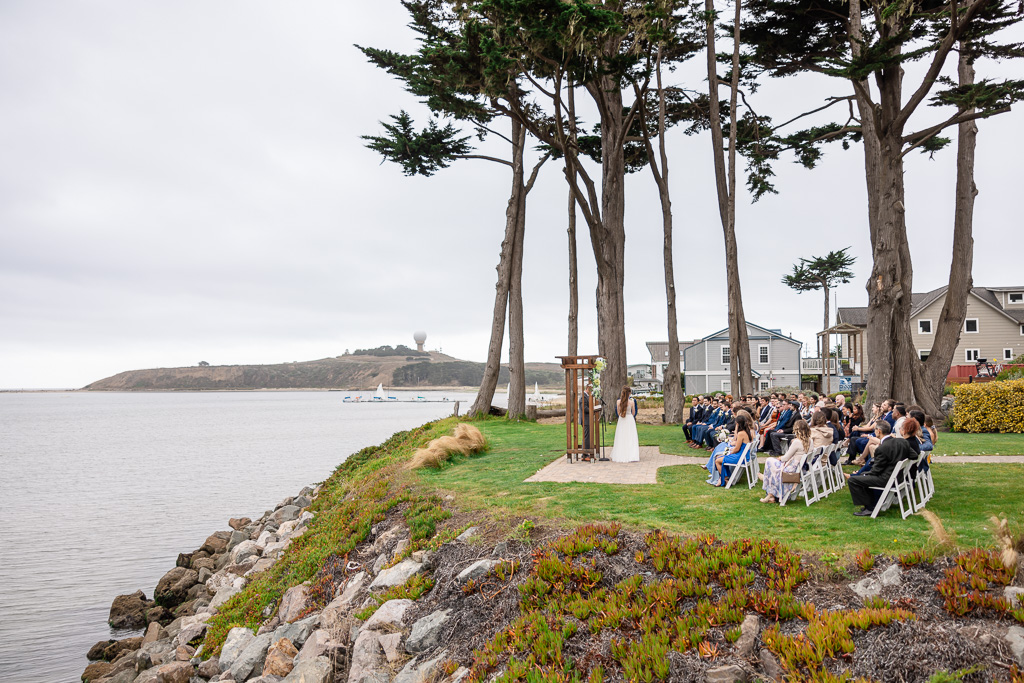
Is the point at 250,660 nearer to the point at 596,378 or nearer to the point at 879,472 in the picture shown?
the point at 879,472

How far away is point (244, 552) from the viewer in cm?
1503

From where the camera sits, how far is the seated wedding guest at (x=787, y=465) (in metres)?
9.01

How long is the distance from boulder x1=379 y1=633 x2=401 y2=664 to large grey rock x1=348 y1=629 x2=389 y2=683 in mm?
66

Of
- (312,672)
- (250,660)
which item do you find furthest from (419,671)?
(250,660)

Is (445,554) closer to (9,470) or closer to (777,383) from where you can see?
(9,470)

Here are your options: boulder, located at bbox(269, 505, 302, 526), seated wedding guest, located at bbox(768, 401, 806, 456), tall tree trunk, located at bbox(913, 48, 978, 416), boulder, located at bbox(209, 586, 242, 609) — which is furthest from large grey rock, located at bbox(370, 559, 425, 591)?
tall tree trunk, located at bbox(913, 48, 978, 416)

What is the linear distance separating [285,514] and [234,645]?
9.77 metres

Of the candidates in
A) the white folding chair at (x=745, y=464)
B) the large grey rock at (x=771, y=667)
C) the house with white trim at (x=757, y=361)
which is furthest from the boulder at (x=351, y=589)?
the house with white trim at (x=757, y=361)

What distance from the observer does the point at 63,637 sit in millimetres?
11805

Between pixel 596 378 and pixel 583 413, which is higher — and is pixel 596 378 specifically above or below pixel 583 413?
above

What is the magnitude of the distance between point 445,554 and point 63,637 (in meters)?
8.27

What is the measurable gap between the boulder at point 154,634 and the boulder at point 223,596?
2.72 feet

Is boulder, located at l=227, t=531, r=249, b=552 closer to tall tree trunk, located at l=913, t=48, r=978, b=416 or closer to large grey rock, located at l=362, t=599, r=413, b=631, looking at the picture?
large grey rock, located at l=362, t=599, r=413, b=631

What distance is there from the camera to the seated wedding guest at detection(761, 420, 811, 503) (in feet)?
29.6
